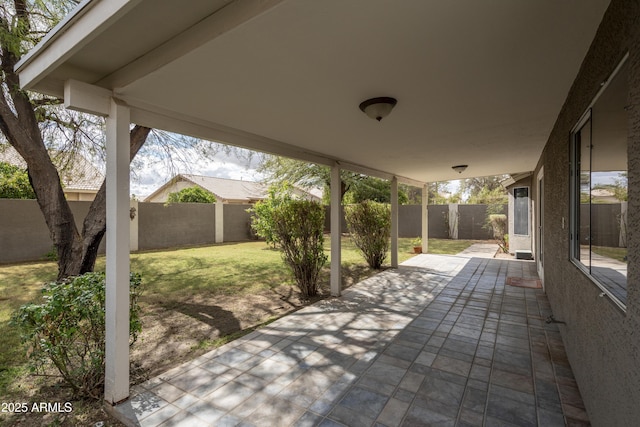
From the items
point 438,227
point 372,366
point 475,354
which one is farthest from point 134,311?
point 438,227

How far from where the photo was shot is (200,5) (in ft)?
5.70

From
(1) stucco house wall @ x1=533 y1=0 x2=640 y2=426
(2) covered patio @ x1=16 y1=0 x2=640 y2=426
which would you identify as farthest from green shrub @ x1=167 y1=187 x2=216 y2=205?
(1) stucco house wall @ x1=533 y1=0 x2=640 y2=426

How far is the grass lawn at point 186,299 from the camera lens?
3.49m

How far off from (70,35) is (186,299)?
4823 millimetres

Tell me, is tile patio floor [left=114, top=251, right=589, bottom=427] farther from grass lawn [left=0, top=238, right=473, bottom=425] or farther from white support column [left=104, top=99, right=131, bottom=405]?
grass lawn [left=0, top=238, right=473, bottom=425]

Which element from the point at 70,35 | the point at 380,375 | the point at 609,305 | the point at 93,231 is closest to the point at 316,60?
the point at 70,35

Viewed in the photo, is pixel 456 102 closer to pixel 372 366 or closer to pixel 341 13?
pixel 341 13

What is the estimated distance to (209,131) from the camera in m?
3.60

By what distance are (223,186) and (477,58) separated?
24.1 metres

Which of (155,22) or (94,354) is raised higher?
(155,22)

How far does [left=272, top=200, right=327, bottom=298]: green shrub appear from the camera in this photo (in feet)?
18.7

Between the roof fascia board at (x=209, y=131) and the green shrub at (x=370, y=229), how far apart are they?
126 inches

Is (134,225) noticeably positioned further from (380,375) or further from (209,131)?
(380,375)

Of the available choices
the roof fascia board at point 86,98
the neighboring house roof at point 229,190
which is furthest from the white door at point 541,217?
the neighboring house roof at point 229,190
